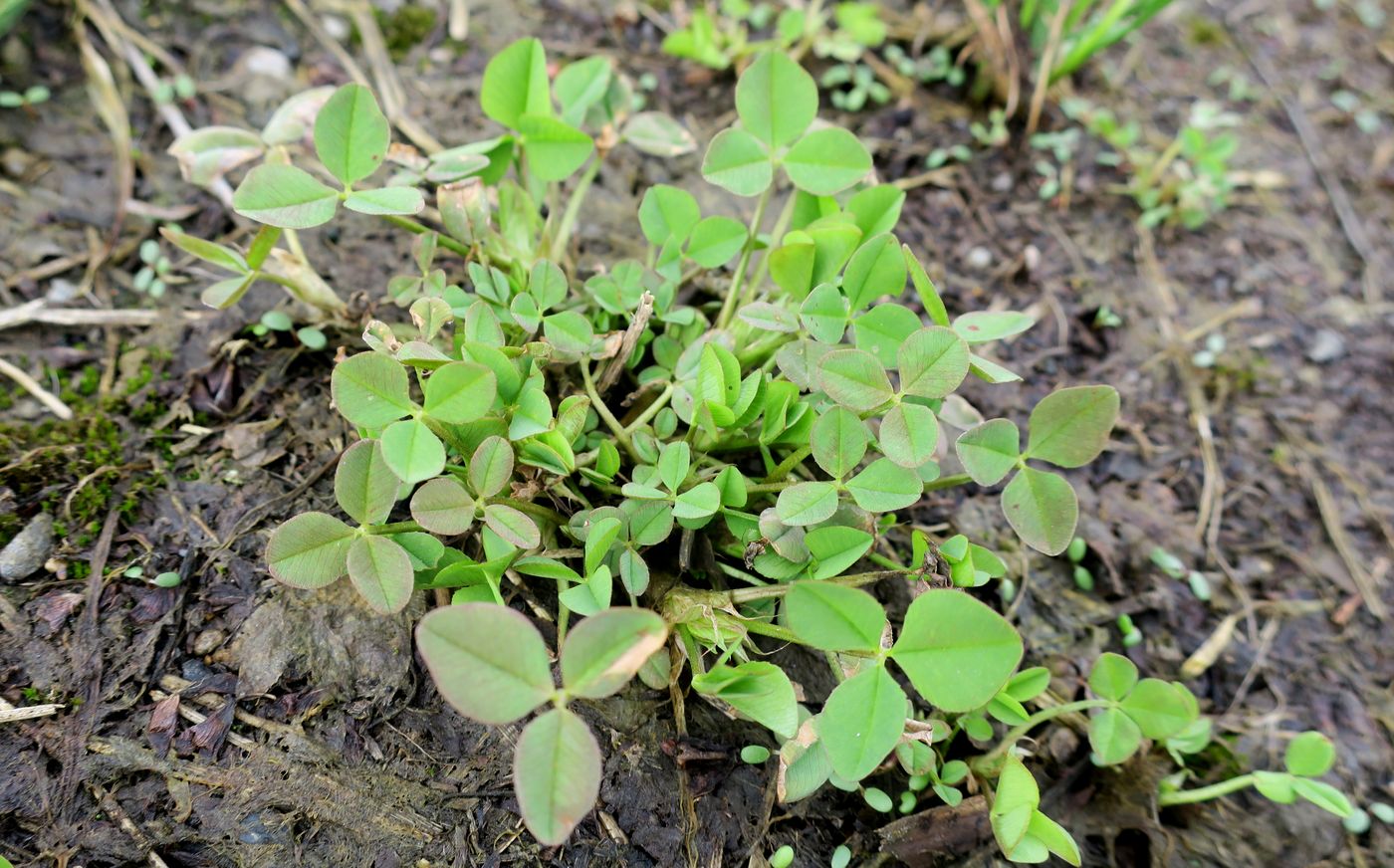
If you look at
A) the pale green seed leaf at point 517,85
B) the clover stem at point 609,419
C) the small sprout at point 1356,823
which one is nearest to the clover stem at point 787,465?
the clover stem at point 609,419

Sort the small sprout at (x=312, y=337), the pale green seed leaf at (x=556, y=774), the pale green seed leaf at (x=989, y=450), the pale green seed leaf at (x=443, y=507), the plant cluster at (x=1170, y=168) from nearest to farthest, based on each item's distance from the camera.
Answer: the pale green seed leaf at (x=556, y=774)
the pale green seed leaf at (x=443, y=507)
the pale green seed leaf at (x=989, y=450)
the small sprout at (x=312, y=337)
the plant cluster at (x=1170, y=168)

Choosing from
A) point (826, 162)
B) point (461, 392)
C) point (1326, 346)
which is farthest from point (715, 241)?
point (1326, 346)

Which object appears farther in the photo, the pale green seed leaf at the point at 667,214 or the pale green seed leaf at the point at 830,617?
the pale green seed leaf at the point at 667,214

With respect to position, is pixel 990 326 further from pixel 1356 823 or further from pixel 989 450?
pixel 1356 823

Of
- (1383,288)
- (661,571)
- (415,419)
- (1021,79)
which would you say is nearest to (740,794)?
(661,571)

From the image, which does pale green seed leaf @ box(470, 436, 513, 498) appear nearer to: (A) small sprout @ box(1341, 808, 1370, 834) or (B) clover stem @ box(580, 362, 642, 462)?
(B) clover stem @ box(580, 362, 642, 462)

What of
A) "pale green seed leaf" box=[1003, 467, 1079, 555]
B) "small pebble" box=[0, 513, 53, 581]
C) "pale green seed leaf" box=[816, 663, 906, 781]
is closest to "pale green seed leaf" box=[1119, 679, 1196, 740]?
"pale green seed leaf" box=[1003, 467, 1079, 555]

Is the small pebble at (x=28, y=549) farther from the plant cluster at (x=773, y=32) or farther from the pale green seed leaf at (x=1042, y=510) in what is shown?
the plant cluster at (x=773, y=32)
